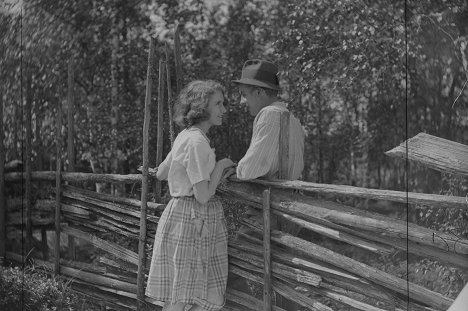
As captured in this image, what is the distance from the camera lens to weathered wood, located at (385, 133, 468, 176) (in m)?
3.22

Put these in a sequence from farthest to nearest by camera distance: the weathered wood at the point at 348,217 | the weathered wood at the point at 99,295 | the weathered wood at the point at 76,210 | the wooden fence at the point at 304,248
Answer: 1. the weathered wood at the point at 76,210
2. the weathered wood at the point at 99,295
3. the wooden fence at the point at 304,248
4. the weathered wood at the point at 348,217

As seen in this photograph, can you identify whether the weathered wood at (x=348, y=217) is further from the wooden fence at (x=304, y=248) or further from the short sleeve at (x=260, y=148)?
the short sleeve at (x=260, y=148)

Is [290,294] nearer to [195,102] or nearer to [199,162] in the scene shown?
[199,162]

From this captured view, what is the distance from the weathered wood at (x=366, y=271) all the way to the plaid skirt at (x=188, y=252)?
30 centimetres

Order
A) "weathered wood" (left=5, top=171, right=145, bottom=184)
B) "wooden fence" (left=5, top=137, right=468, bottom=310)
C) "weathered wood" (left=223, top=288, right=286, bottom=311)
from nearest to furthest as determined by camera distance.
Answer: "wooden fence" (left=5, top=137, right=468, bottom=310), "weathered wood" (left=223, top=288, right=286, bottom=311), "weathered wood" (left=5, top=171, right=145, bottom=184)

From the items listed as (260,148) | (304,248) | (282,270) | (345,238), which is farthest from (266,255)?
(260,148)

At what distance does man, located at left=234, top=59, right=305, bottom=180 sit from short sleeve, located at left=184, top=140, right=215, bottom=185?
0.56ft

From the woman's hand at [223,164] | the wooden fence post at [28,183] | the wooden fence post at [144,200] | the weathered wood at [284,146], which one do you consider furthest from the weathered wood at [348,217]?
the wooden fence post at [28,183]

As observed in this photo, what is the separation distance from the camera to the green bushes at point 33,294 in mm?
5387

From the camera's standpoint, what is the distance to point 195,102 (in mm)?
3998

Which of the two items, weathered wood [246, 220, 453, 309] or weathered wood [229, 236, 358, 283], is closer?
weathered wood [246, 220, 453, 309]

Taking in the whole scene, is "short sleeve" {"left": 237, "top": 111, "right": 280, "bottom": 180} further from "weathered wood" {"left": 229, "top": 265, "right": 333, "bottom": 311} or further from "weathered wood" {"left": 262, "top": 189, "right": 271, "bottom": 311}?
"weathered wood" {"left": 229, "top": 265, "right": 333, "bottom": 311}

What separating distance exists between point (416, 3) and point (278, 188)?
261cm

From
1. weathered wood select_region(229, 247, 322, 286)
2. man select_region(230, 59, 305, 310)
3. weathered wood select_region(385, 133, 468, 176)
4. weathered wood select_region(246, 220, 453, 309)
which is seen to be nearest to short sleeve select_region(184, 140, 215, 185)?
man select_region(230, 59, 305, 310)
